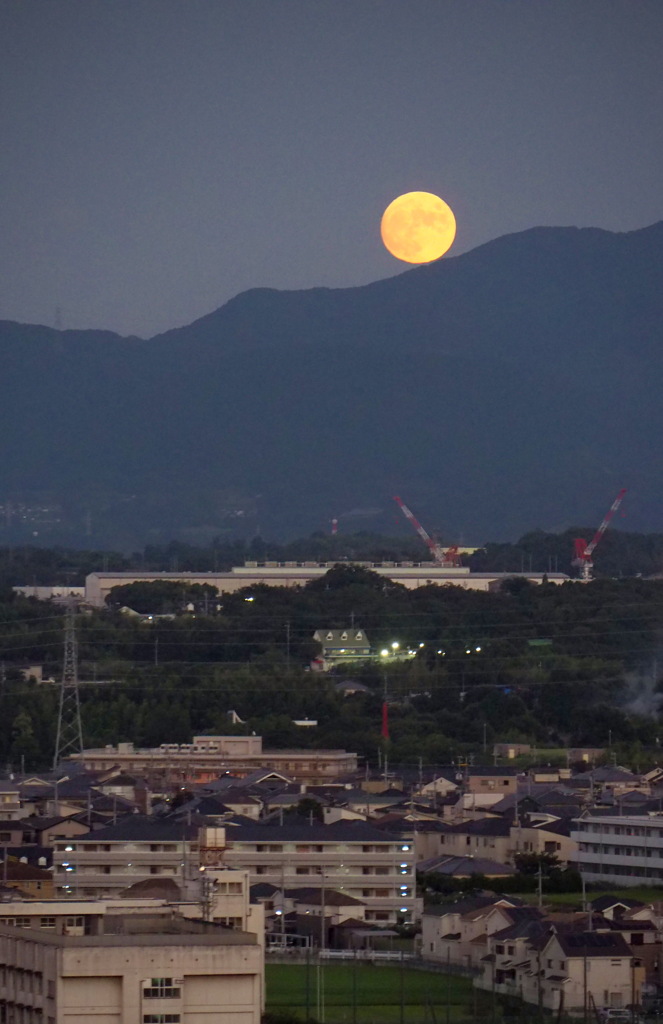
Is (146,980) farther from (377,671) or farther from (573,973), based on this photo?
(377,671)

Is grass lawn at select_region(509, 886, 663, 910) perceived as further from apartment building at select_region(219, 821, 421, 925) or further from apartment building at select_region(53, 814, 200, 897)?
apartment building at select_region(53, 814, 200, 897)

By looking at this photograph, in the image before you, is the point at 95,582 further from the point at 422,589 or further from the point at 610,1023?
the point at 610,1023

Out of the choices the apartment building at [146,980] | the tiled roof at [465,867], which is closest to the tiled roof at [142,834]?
the tiled roof at [465,867]

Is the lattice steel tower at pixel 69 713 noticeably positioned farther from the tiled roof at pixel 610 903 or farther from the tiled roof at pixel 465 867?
the tiled roof at pixel 610 903

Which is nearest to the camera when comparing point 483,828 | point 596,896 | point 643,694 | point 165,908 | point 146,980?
point 146,980

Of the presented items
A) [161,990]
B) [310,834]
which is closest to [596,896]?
[310,834]

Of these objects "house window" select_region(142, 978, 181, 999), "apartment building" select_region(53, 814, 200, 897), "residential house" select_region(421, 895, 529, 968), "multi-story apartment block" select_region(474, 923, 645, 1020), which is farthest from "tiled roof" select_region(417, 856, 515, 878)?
"house window" select_region(142, 978, 181, 999)

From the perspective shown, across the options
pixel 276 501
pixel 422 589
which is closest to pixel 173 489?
pixel 276 501
